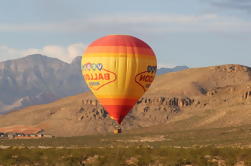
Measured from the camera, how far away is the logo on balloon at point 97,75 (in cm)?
9188

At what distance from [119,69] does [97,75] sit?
379 cm

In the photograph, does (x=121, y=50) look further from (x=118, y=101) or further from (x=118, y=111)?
(x=118, y=111)

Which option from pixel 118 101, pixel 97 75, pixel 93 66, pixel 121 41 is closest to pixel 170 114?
pixel 97 75

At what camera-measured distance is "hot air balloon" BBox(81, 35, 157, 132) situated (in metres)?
91.3

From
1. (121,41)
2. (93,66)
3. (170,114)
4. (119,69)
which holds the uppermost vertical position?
(121,41)

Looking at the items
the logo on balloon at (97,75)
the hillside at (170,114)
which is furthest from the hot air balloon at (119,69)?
the hillside at (170,114)

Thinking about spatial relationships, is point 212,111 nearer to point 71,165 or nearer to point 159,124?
point 159,124

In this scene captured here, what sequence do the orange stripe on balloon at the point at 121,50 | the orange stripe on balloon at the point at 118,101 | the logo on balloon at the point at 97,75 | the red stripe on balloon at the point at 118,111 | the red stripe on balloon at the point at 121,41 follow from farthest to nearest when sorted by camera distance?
1. the orange stripe on balloon at the point at 118,101
2. the red stripe on balloon at the point at 118,111
3. the red stripe on balloon at the point at 121,41
4. the logo on balloon at the point at 97,75
5. the orange stripe on balloon at the point at 121,50

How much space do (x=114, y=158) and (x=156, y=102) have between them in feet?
438

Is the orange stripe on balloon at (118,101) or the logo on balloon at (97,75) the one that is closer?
the logo on balloon at (97,75)

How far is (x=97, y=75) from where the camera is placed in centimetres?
9350

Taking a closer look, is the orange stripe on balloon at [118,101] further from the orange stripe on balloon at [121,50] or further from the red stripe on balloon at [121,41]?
the red stripe on balloon at [121,41]

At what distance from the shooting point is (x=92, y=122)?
18800cm

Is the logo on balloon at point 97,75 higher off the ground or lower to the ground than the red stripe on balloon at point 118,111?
higher
